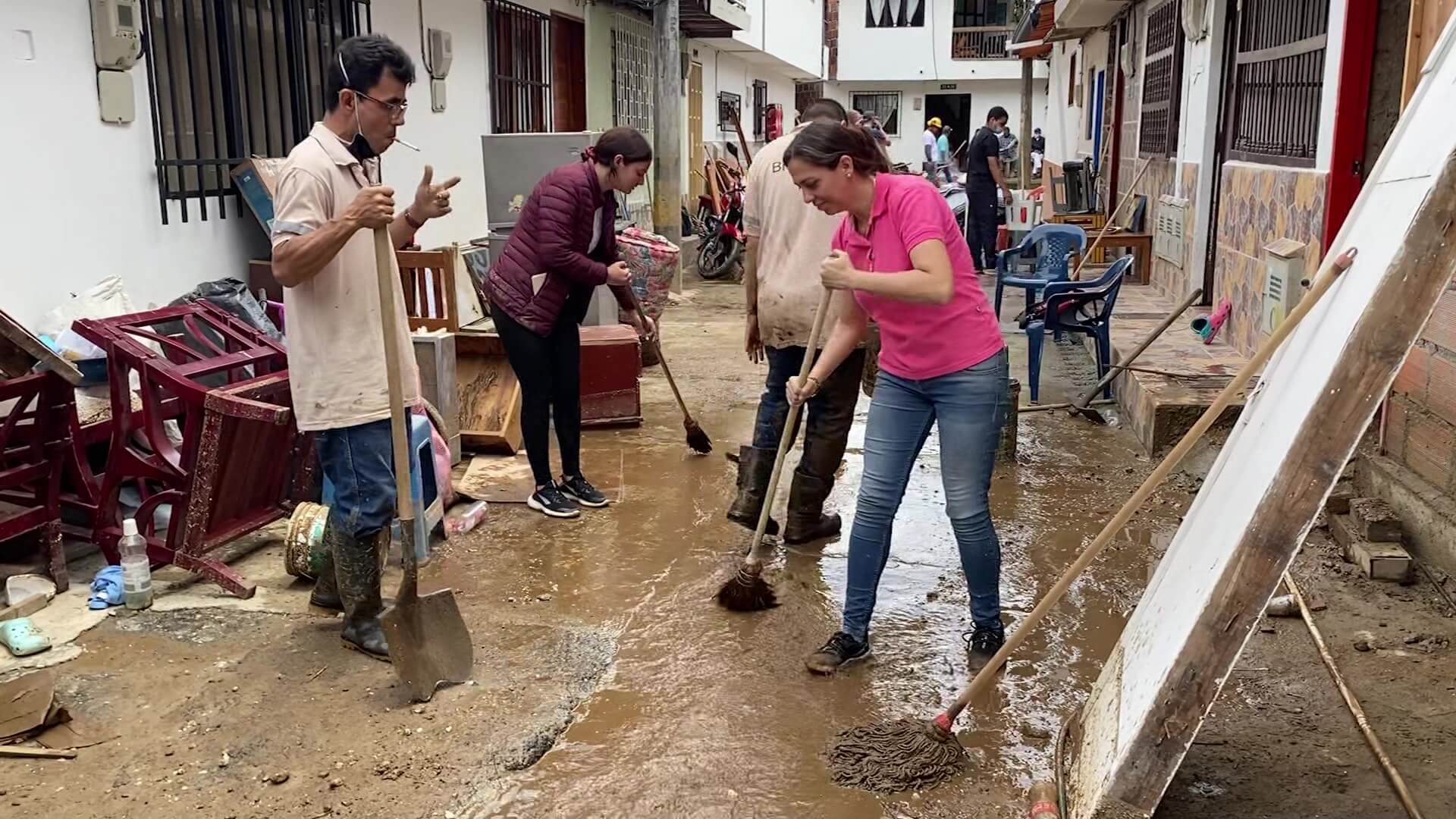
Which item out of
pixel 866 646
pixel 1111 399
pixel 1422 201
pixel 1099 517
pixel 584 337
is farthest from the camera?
pixel 1111 399

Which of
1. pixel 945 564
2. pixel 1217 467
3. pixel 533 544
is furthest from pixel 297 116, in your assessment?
pixel 1217 467

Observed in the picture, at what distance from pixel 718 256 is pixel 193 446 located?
960 cm

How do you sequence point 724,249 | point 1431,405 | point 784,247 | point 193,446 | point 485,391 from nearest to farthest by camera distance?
point 193,446
point 1431,405
point 784,247
point 485,391
point 724,249

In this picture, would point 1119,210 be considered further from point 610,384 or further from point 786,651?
point 786,651

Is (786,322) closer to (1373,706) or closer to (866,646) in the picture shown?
(866,646)

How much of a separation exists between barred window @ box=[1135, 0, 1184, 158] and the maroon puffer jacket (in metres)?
6.60

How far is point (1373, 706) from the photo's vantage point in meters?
3.16

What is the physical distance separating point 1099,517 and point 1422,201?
3.07 metres

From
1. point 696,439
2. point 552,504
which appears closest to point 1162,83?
point 696,439

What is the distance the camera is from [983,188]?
12031 millimetres

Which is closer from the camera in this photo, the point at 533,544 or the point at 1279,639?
the point at 1279,639

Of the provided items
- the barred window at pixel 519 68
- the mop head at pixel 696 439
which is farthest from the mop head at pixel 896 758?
the barred window at pixel 519 68

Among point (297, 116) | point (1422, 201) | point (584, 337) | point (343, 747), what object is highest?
point (297, 116)

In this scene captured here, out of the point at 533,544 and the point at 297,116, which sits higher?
the point at 297,116
